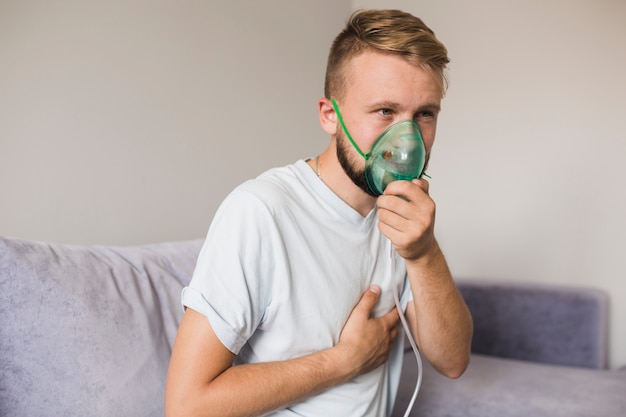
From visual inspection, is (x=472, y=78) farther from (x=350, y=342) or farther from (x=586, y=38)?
(x=350, y=342)

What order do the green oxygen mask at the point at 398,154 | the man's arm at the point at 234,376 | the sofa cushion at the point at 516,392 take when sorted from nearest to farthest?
the man's arm at the point at 234,376
the green oxygen mask at the point at 398,154
the sofa cushion at the point at 516,392

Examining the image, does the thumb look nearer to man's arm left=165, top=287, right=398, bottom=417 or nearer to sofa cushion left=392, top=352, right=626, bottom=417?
man's arm left=165, top=287, right=398, bottom=417

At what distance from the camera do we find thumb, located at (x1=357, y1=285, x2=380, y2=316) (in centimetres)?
116

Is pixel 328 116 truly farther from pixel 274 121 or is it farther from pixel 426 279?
pixel 274 121

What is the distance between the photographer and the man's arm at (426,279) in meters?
1.02

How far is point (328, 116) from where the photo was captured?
123 cm

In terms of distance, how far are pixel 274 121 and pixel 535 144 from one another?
1.07 meters

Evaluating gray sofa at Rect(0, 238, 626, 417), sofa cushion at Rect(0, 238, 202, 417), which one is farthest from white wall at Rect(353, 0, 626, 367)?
sofa cushion at Rect(0, 238, 202, 417)

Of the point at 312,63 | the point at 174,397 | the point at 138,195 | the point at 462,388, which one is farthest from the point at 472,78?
the point at 174,397

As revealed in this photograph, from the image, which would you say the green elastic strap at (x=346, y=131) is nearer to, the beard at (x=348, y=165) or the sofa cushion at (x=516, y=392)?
the beard at (x=348, y=165)

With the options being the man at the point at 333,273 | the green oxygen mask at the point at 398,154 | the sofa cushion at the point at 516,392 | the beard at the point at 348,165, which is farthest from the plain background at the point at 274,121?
the green oxygen mask at the point at 398,154

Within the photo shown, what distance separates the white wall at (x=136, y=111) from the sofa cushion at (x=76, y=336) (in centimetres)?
40

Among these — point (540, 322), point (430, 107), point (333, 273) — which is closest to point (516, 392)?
point (540, 322)

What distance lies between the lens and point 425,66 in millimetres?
1124
